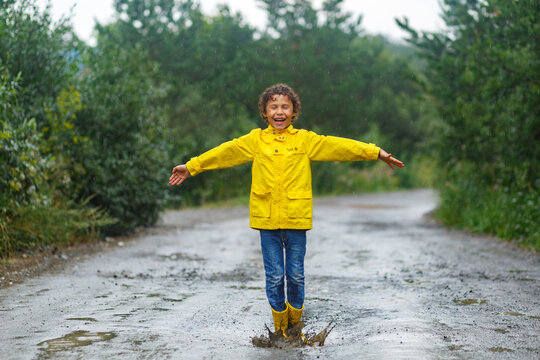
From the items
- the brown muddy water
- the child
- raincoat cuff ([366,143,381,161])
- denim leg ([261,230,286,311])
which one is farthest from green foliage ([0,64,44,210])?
raincoat cuff ([366,143,381,161])

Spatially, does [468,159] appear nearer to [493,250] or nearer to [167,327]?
[493,250]

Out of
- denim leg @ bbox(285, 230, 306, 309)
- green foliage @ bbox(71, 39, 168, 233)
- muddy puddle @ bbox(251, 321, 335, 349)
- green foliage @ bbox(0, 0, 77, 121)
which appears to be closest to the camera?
muddy puddle @ bbox(251, 321, 335, 349)

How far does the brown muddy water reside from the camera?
5.15 meters

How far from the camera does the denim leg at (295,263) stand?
18.2ft

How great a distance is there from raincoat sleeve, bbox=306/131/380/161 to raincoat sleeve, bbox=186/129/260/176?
18.4 inches

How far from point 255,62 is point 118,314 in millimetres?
31838

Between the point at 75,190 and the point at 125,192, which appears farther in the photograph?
the point at 125,192

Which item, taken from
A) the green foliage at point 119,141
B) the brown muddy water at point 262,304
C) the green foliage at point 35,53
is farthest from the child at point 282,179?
the green foliage at point 119,141

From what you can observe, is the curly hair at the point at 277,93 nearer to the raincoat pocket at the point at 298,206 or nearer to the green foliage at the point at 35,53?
the raincoat pocket at the point at 298,206

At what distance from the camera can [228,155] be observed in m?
5.80

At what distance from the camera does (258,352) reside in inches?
202

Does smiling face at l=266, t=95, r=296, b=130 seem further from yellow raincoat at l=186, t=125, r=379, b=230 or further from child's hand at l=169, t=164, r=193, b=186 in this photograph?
child's hand at l=169, t=164, r=193, b=186

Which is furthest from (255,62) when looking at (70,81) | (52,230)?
(52,230)

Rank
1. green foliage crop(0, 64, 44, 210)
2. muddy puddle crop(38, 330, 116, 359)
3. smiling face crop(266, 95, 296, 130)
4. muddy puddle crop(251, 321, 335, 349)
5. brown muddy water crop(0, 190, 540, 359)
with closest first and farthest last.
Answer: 1. muddy puddle crop(38, 330, 116, 359)
2. brown muddy water crop(0, 190, 540, 359)
3. muddy puddle crop(251, 321, 335, 349)
4. smiling face crop(266, 95, 296, 130)
5. green foliage crop(0, 64, 44, 210)
